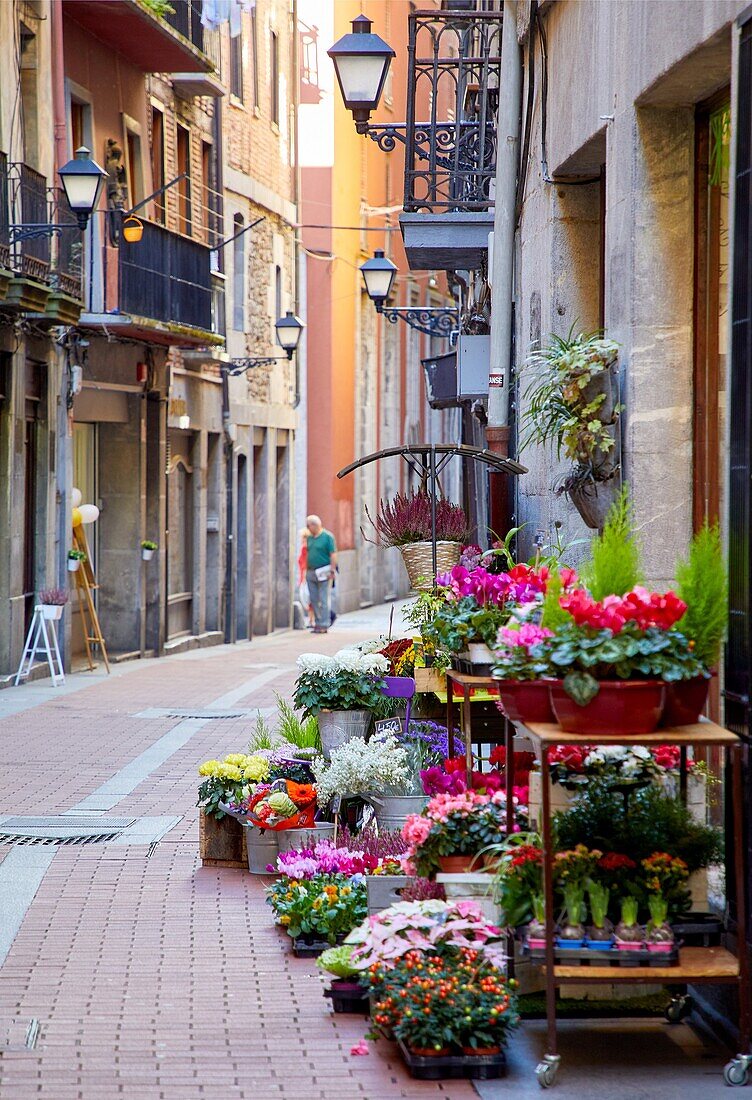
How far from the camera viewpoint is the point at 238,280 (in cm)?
2931

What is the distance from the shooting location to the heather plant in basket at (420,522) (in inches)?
365

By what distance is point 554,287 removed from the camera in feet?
31.4

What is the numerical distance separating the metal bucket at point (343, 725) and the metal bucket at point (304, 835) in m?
0.71

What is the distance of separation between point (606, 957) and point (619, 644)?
929 millimetres

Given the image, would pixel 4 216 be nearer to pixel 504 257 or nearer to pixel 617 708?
pixel 504 257

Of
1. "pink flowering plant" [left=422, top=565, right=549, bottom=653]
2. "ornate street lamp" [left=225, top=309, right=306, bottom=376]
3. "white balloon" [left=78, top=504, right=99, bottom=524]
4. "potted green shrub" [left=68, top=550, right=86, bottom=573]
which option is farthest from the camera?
"ornate street lamp" [left=225, top=309, right=306, bottom=376]

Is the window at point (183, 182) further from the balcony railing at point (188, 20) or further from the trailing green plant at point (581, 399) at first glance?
the trailing green plant at point (581, 399)

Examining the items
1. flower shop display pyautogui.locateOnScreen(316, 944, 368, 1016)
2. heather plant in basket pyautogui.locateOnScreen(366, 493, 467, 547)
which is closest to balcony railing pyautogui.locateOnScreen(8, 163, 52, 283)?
heather plant in basket pyautogui.locateOnScreen(366, 493, 467, 547)

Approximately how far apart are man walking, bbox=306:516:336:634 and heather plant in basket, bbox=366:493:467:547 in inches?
745

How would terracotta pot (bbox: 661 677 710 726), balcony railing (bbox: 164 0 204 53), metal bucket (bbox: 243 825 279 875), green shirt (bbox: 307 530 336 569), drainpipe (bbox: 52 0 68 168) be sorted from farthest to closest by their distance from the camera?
green shirt (bbox: 307 530 336 569), balcony railing (bbox: 164 0 204 53), drainpipe (bbox: 52 0 68 168), metal bucket (bbox: 243 825 279 875), terracotta pot (bbox: 661 677 710 726)

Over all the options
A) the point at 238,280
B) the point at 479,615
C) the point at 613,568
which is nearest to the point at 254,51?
the point at 238,280

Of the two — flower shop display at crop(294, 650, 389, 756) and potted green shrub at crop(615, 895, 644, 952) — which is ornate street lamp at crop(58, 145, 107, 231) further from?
potted green shrub at crop(615, 895, 644, 952)

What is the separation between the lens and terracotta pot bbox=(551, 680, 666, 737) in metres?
5.01

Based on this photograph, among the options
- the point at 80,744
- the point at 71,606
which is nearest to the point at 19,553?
the point at 71,606
